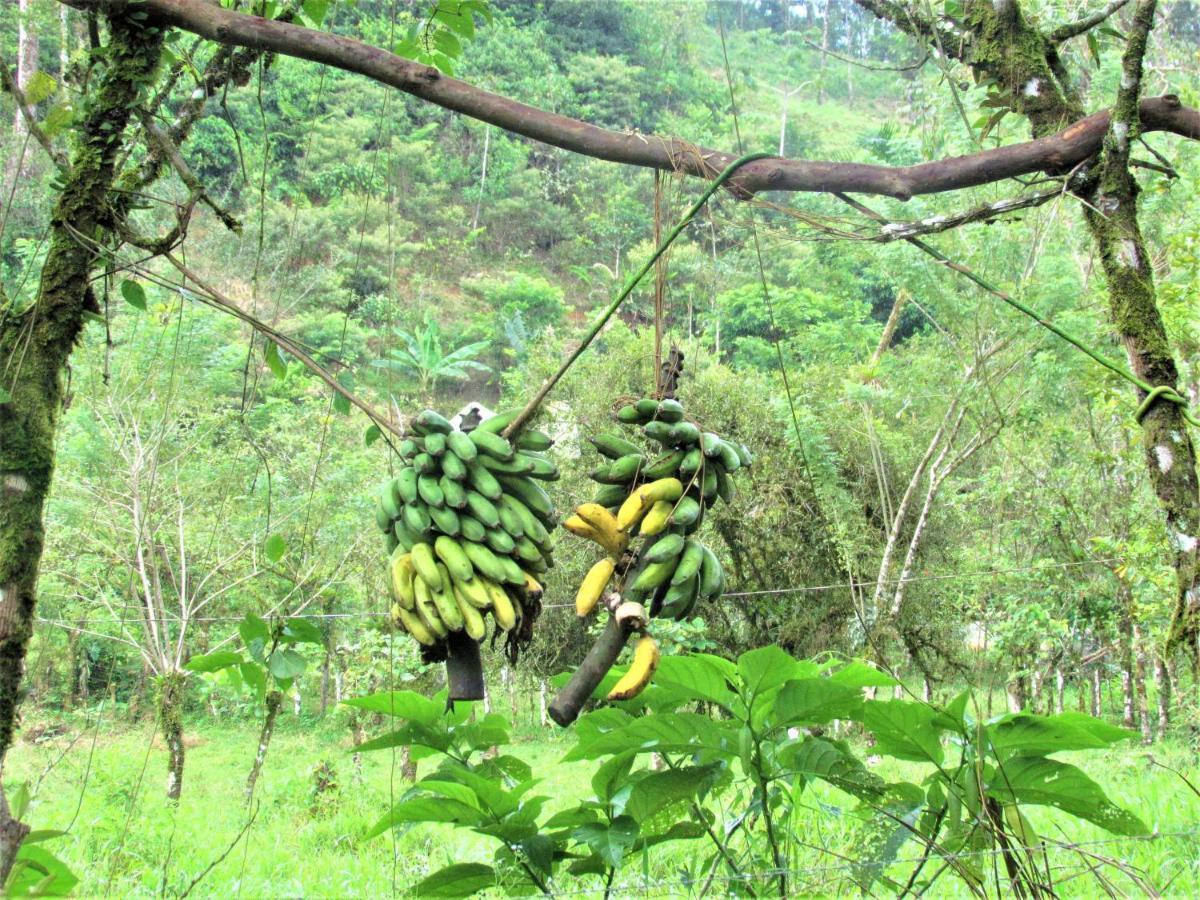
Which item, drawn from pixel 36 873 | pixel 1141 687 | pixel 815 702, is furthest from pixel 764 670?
pixel 1141 687

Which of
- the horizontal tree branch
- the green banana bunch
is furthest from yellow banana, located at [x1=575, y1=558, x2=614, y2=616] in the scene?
the horizontal tree branch

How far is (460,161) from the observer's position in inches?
693

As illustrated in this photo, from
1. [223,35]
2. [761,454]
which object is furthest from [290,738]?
[223,35]

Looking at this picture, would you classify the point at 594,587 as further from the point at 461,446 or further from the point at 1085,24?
the point at 1085,24

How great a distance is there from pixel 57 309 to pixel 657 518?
69 centimetres

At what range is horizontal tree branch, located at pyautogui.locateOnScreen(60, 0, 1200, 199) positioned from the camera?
35.8 inches

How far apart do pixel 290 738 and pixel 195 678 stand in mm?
846

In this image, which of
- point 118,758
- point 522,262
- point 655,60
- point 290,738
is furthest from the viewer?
point 655,60

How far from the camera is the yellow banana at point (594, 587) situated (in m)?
0.84

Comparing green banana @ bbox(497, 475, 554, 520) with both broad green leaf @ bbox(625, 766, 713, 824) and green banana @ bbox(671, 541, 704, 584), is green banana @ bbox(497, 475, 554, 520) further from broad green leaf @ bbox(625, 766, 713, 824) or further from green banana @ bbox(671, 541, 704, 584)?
broad green leaf @ bbox(625, 766, 713, 824)

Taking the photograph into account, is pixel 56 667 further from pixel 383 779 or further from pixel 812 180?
pixel 812 180

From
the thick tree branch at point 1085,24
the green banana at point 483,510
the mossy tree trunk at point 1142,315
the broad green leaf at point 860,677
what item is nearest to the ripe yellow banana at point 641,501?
the green banana at point 483,510

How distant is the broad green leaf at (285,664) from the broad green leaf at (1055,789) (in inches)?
28.4

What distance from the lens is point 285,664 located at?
1.14 metres
